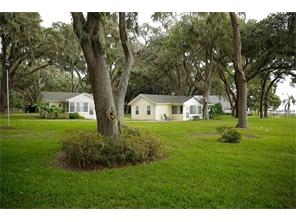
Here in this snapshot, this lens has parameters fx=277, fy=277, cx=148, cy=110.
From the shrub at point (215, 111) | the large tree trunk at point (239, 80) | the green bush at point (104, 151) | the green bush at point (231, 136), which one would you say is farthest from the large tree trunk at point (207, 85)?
the green bush at point (104, 151)

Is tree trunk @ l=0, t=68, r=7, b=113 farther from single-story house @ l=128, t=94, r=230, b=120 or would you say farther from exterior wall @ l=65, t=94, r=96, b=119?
single-story house @ l=128, t=94, r=230, b=120

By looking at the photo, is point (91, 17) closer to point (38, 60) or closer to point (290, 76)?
point (290, 76)

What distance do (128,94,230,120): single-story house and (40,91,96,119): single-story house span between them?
3.20 ft

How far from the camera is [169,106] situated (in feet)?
25.5

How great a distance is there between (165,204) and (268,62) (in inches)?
184

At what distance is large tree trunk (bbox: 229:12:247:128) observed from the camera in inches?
207

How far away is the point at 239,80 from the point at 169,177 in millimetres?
3967

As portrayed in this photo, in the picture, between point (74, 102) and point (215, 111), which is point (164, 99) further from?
point (74, 102)

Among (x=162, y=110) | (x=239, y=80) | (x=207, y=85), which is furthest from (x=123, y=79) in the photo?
(x=207, y=85)

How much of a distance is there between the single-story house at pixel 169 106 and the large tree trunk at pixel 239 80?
100 centimetres

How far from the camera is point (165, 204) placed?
270 cm

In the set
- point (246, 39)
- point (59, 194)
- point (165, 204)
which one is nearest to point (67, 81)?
point (246, 39)

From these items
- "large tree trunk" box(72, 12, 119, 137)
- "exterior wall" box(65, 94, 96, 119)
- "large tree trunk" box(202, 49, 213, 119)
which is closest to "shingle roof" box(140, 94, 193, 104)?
"large tree trunk" box(202, 49, 213, 119)

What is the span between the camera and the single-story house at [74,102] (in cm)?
656
